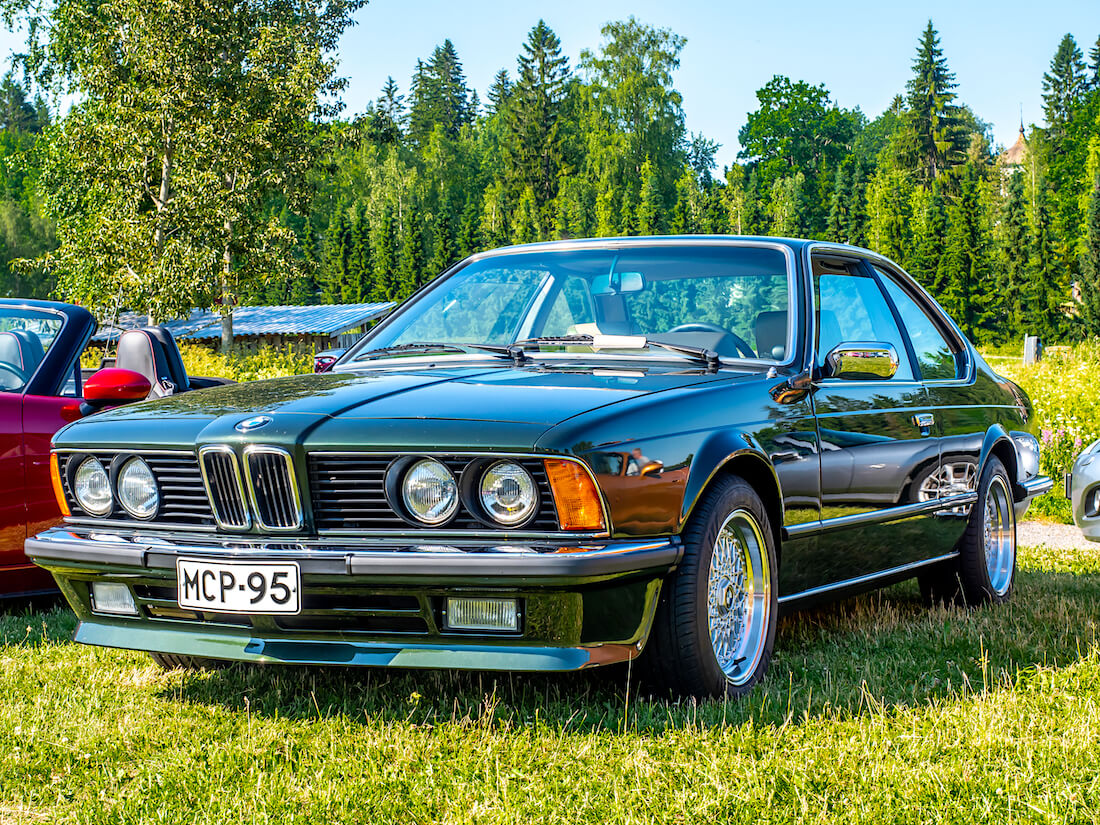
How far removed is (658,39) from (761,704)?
72.2 m

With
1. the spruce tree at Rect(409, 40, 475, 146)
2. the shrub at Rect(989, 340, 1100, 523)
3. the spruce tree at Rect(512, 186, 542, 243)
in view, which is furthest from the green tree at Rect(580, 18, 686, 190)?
the shrub at Rect(989, 340, 1100, 523)

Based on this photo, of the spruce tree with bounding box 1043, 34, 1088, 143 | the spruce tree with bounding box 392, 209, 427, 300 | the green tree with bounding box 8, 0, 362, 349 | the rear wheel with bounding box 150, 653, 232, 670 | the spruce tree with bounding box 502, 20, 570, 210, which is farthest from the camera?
the spruce tree with bounding box 1043, 34, 1088, 143

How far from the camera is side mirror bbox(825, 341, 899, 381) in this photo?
4680mm

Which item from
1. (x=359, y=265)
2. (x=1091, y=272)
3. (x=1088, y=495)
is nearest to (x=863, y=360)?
(x=1088, y=495)

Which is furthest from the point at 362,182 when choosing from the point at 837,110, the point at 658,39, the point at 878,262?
the point at 878,262

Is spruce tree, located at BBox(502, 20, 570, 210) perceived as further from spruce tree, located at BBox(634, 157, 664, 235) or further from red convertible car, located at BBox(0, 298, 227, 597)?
red convertible car, located at BBox(0, 298, 227, 597)

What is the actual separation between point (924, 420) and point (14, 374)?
13.5ft

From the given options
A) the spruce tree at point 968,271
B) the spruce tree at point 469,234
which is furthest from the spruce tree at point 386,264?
the spruce tree at point 968,271

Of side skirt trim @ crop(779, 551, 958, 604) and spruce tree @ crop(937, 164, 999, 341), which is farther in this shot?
spruce tree @ crop(937, 164, 999, 341)

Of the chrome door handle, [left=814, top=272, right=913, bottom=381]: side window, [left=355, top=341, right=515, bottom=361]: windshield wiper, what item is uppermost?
[left=814, top=272, right=913, bottom=381]: side window

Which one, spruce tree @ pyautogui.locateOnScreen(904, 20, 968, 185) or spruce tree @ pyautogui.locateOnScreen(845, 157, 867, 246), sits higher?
spruce tree @ pyautogui.locateOnScreen(904, 20, 968, 185)

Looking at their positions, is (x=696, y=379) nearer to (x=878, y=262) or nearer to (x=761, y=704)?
(x=761, y=704)

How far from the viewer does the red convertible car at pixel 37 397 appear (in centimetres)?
559

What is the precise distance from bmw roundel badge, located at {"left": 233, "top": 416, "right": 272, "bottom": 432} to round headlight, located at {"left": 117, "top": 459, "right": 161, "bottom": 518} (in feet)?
1.44
